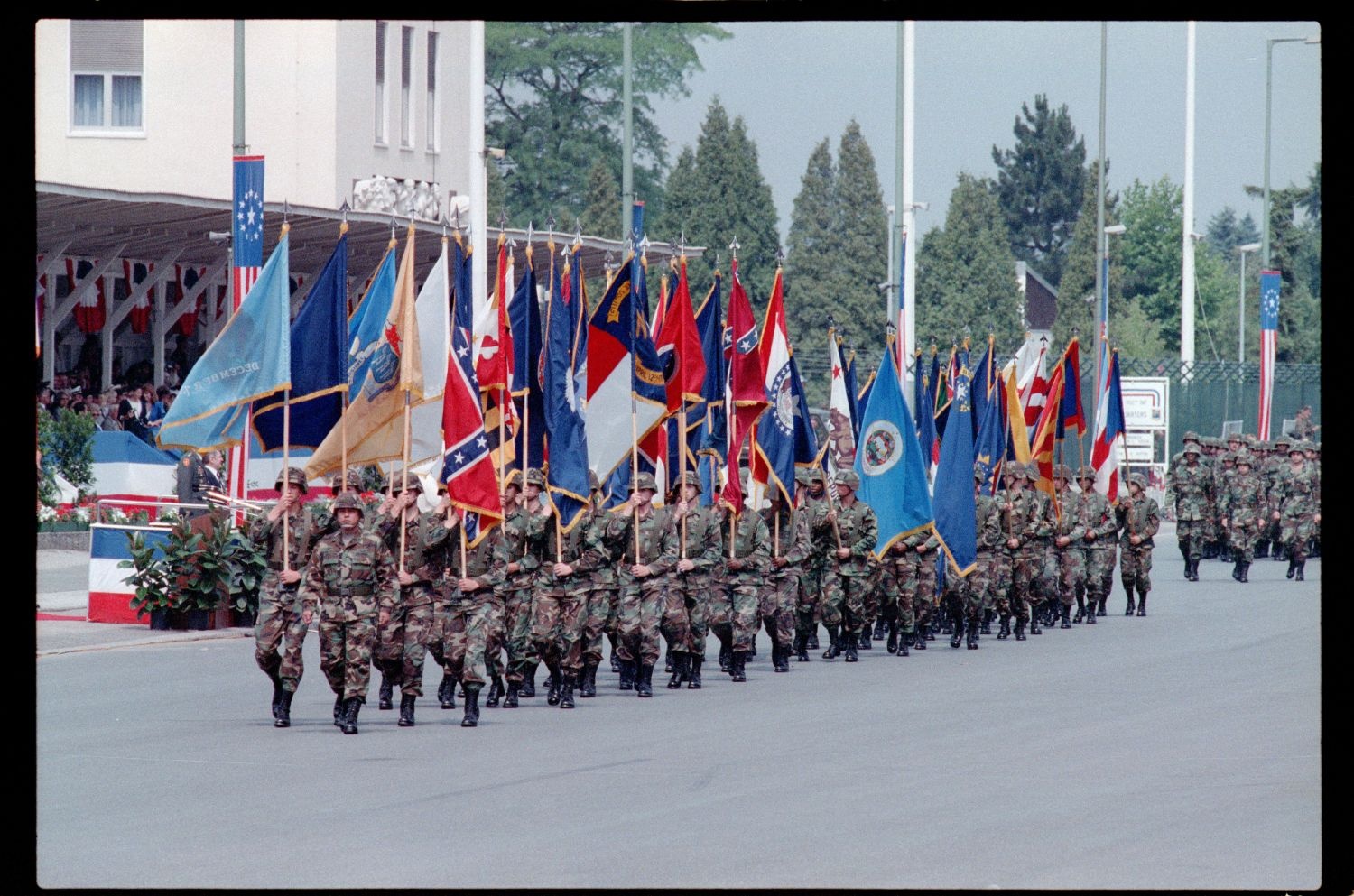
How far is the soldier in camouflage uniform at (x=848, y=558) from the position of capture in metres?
19.1

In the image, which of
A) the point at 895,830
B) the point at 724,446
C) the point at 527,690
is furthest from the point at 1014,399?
the point at 895,830

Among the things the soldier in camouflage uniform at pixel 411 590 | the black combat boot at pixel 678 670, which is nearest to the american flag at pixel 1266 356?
the black combat boot at pixel 678 670

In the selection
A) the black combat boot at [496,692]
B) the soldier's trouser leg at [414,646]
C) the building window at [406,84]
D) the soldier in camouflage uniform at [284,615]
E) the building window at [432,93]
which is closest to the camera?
the soldier in camouflage uniform at [284,615]

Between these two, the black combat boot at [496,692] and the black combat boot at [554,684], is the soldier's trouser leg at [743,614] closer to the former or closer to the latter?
the black combat boot at [554,684]

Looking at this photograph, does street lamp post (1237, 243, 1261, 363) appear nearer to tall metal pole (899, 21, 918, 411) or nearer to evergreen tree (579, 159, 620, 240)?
evergreen tree (579, 159, 620, 240)

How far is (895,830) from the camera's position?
10.3 meters

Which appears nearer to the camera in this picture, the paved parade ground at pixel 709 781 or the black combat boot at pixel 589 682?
the paved parade ground at pixel 709 781

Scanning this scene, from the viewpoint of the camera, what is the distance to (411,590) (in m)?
14.5

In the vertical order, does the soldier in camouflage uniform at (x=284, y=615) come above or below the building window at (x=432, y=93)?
below

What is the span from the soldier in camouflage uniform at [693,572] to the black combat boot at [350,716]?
147 inches

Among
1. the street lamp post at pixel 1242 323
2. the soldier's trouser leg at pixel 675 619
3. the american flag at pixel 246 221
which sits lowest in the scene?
the soldier's trouser leg at pixel 675 619

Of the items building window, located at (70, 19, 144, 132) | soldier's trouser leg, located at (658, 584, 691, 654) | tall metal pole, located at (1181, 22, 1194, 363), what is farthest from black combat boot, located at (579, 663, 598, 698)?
tall metal pole, located at (1181, 22, 1194, 363)

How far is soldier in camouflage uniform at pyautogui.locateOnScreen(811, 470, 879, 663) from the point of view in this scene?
752 inches

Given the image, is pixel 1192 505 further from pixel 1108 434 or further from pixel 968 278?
pixel 968 278
